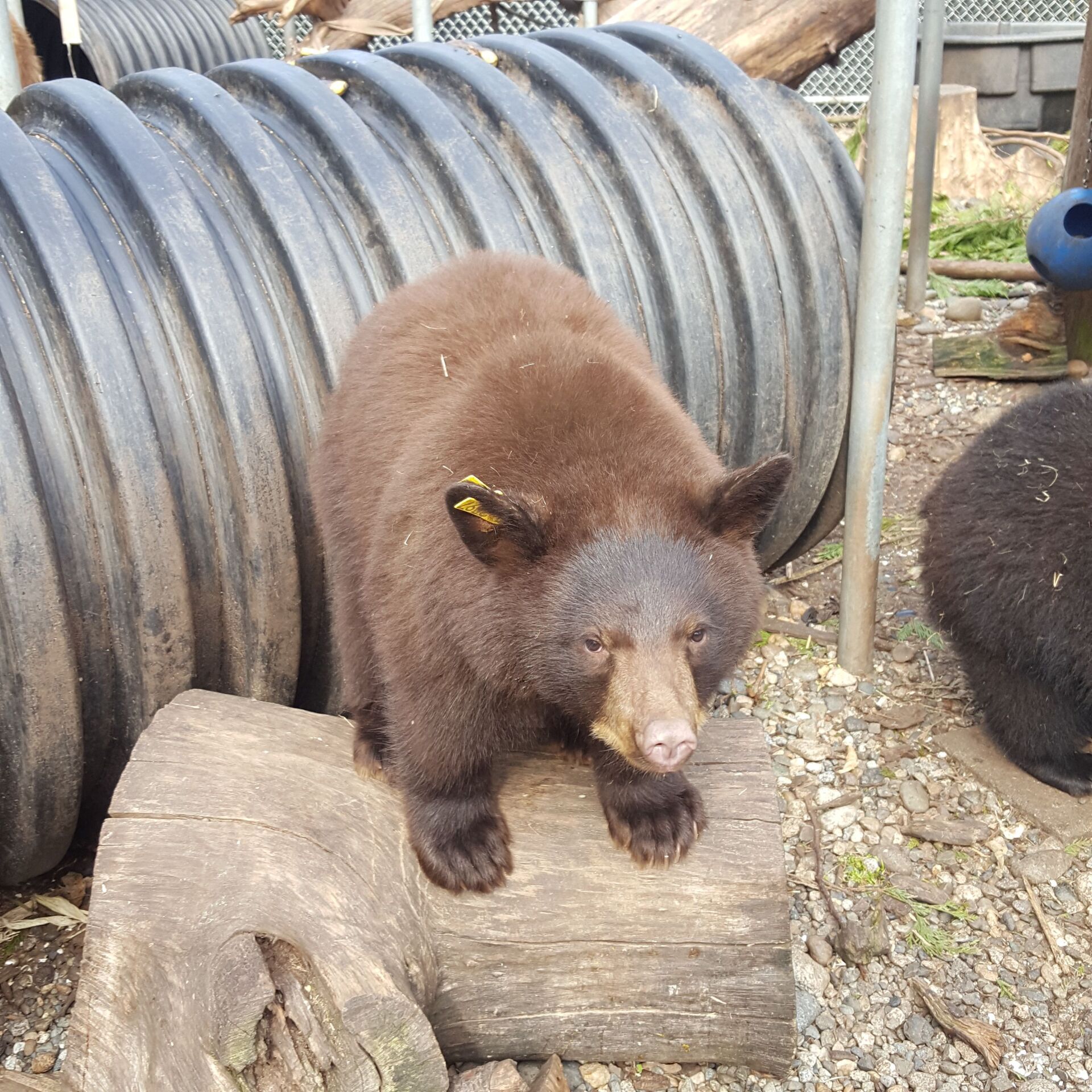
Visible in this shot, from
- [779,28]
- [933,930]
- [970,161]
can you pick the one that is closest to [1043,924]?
[933,930]

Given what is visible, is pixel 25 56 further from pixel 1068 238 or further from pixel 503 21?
pixel 1068 238

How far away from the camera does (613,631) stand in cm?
233

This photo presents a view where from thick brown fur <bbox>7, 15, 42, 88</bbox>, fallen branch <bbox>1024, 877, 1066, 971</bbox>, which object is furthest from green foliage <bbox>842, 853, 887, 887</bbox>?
thick brown fur <bbox>7, 15, 42, 88</bbox>

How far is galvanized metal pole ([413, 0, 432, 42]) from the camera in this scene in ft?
22.5

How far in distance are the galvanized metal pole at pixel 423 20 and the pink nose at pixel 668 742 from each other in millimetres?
5825

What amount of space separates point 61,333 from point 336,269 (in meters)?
0.90

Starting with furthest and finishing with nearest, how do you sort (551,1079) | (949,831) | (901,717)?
(901,717) → (949,831) → (551,1079)

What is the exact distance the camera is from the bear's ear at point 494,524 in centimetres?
221

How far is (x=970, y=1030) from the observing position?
3.10 metres

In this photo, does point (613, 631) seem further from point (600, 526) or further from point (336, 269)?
point (336, 269)

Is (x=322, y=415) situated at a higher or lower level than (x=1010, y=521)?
higher

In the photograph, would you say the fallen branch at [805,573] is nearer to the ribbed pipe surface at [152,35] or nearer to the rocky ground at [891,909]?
the rocky ground at [891,909]

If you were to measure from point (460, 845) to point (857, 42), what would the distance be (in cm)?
1121

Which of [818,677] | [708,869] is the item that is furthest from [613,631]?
[818,677]
